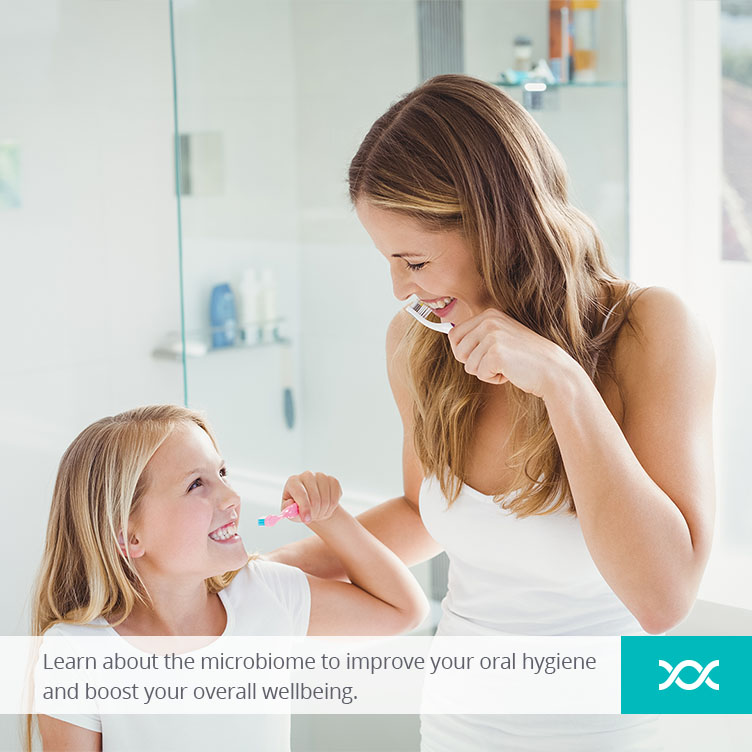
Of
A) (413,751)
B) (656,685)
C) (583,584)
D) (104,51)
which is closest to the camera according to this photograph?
(583,584)

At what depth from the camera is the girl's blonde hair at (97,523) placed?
117 centimetres

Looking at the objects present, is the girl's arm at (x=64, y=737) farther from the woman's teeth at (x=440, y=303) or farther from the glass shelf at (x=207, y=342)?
the glass shelf at (x=207, y=342)

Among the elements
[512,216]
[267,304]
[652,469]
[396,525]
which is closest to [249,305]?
[267,304]

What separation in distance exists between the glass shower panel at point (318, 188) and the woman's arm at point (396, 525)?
0.53 meters

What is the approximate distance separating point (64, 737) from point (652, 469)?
0.72m

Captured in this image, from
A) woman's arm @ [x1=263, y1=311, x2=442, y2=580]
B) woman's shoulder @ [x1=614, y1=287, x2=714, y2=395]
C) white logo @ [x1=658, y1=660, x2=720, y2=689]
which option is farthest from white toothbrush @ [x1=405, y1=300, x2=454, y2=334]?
white logo @ [x1=658, y1=660, x2=720, y2=689]

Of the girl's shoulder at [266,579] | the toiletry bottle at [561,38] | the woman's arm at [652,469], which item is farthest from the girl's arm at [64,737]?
the toiletry bottle at [561,38]

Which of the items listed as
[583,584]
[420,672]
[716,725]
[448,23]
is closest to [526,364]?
[583,584]

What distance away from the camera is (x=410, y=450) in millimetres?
1303

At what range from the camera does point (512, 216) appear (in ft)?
3.48

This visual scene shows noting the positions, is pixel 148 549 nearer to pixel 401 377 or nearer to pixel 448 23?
pixel 401 377

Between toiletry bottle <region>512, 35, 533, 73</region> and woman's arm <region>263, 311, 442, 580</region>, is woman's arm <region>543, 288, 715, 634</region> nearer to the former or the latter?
woman's arm <region>263, 311, 442, 580</region>

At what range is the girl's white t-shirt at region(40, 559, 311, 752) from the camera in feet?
3.74

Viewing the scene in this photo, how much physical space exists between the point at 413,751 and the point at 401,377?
2.91ft
